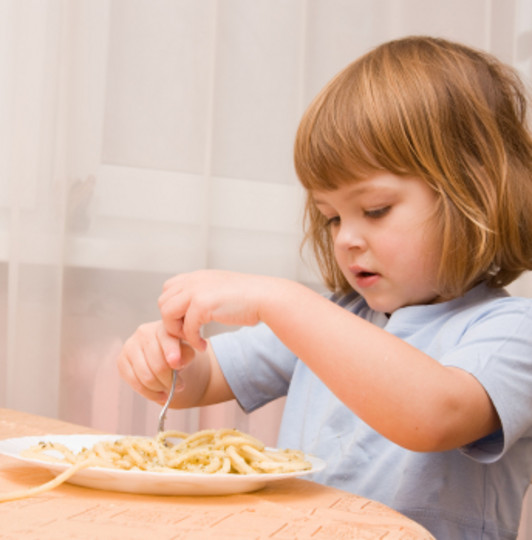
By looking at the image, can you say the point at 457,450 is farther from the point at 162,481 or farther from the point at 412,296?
the point at 162,481

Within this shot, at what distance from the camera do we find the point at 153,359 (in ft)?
2.72

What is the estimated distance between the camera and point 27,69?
126cm

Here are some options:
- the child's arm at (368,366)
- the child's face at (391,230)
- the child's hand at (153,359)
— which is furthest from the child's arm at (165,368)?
the child's face at (391,230)

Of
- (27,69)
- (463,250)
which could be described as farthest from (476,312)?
(27,69)

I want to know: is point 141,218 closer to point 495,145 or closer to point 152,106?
point 152,106

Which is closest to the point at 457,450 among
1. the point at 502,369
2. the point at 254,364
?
the point at 502,369

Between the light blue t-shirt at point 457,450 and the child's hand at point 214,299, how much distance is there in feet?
0.30

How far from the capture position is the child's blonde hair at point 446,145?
0.84 meters

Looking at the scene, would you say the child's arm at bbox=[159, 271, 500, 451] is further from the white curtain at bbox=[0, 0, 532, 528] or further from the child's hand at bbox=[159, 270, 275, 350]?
the white curtain at bbox=[0, 0, 532, 528]

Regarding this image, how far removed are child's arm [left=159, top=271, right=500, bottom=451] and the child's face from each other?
0.19 metres

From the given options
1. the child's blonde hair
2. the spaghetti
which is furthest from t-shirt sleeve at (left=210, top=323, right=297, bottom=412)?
the spaghetti

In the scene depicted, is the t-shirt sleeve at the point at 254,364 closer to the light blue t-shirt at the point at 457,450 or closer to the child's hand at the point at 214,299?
the light blue t-shirt at the point at 457,450

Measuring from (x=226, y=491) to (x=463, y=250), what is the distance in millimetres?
434

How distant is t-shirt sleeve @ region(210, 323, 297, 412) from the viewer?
3.40 feet
